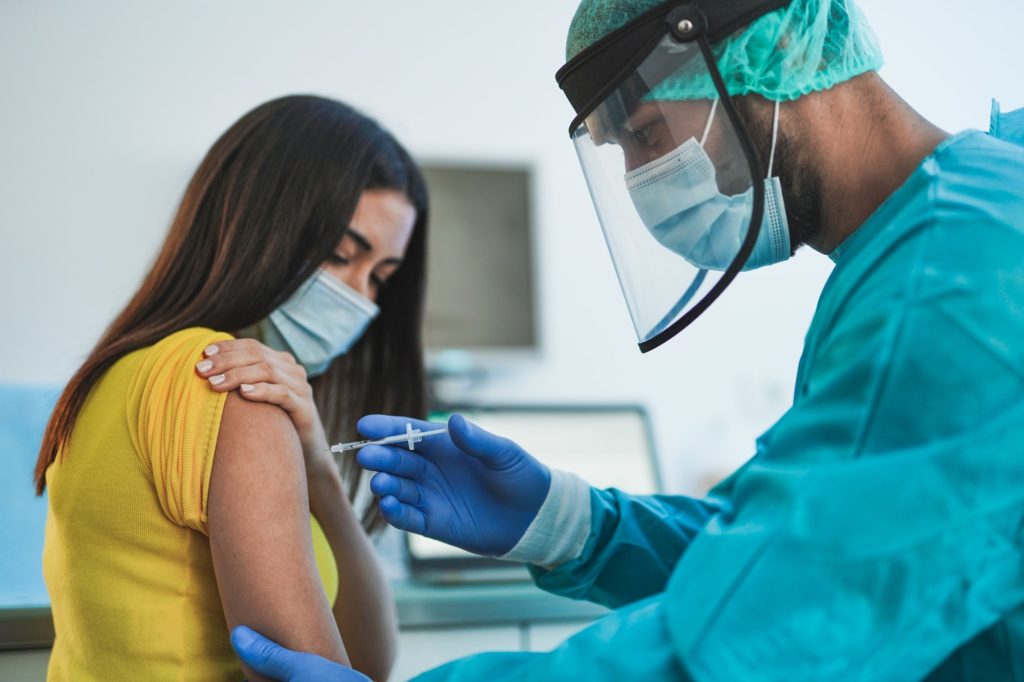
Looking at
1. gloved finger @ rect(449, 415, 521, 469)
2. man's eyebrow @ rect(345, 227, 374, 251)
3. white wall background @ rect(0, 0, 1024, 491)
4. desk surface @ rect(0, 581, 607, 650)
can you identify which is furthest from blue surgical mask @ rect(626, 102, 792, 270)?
white wall background @ rect(0, 0, 1024, 491)

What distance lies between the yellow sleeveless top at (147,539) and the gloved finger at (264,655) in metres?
0.11

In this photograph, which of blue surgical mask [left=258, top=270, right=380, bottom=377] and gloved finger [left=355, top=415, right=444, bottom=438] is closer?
gloved finger [left=355, top=415, right=444, bottom=438]

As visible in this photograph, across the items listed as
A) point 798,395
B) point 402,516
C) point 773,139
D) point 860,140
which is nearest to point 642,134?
point 773,139

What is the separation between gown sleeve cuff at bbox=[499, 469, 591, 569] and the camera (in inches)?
47.3

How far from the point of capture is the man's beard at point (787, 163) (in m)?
0.98

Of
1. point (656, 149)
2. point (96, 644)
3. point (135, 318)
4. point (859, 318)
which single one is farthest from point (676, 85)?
point (96, 644)

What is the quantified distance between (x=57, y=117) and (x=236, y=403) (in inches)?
67.1

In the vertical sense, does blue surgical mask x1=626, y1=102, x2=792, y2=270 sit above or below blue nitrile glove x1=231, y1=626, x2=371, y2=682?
above

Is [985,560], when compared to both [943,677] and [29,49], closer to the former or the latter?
[943,677]

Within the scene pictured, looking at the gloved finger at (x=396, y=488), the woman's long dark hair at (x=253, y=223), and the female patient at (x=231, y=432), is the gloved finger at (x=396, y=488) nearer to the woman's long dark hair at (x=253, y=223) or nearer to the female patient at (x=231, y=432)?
the female patient at (x=231, y=432)

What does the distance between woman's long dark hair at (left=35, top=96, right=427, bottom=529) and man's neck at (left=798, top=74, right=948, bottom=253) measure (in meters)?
0.68

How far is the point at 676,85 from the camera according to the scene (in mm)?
967

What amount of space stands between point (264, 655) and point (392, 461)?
350mm

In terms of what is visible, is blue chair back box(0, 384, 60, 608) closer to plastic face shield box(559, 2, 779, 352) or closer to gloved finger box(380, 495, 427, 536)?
gloved finger box(380, 495, 427, 536)
